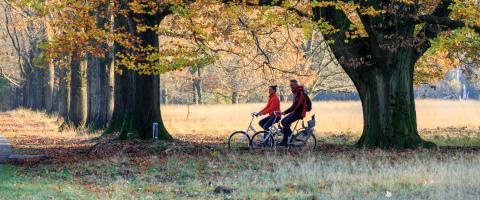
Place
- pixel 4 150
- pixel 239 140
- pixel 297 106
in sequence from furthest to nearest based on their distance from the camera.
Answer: pixel 4 150
pixel 239 140
pixel 297 106

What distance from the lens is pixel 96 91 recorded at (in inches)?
1161

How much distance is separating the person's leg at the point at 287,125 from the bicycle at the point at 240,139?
87 centimetres

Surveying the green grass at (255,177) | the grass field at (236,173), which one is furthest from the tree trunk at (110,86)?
the green grass at (255,177)

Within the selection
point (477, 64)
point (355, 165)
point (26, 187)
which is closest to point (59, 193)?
point (26, 187)

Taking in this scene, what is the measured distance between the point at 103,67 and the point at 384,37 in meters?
13.4

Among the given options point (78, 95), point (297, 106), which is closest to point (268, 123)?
point (297, 106)

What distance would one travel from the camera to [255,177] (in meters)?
12.4

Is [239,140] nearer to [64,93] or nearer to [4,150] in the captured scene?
[4,150]

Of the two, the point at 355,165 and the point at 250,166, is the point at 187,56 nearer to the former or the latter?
the point at 250,166

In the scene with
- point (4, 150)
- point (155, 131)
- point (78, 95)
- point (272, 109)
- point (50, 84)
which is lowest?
point (4, 150)

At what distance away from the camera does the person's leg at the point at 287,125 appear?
17.5 meters

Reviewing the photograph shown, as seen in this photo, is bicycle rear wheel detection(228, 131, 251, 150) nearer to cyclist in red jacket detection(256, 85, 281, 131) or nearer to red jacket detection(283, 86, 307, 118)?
cyclist in red jacket detection(256, 85, 281, 131)

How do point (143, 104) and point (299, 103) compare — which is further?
point (143, 104)

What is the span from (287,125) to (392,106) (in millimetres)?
2785
